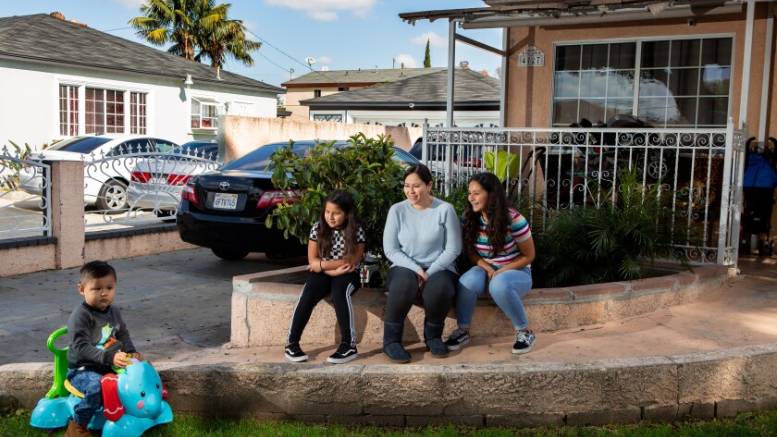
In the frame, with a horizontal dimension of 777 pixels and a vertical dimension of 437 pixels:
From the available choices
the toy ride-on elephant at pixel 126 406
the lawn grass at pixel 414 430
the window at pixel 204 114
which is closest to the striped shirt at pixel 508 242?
the lawn grass at pixel 414 430

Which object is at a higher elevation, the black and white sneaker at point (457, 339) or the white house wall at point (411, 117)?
the white house wall at point (411, 117)

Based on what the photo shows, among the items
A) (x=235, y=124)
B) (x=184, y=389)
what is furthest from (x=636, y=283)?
(x=235, y=124)

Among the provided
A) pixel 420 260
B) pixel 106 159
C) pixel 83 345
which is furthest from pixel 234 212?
pixel 83 345

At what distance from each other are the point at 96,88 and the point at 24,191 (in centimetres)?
1305

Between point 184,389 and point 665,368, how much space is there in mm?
2745

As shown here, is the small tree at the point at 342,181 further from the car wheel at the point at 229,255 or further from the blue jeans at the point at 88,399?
the car wheel at the point at 229,255

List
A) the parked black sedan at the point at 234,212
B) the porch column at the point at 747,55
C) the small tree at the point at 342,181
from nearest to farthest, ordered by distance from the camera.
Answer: the small tree at the point at 342,181 → the porch column at the point at 747,55 → the parked black sedan at the point at 234,212

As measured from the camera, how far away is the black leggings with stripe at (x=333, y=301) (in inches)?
190

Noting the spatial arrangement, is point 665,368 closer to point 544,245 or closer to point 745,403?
point 745,403

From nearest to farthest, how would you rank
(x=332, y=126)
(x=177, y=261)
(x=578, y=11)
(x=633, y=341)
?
(x=633, y=341)
(x=578, y=11)
(x=177, y=261)
(x=332, y=126)

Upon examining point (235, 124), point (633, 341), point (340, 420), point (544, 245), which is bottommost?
point (340, 420)

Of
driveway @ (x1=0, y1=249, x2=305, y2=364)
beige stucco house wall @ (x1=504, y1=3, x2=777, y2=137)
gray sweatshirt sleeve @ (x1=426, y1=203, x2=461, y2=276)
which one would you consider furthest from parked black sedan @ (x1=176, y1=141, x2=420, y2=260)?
beige stucco house wall @ (x1=504, y1=3, x2=777, y2=137)

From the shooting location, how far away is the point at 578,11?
26.7 feet

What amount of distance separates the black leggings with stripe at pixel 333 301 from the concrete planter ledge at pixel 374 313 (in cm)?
23
